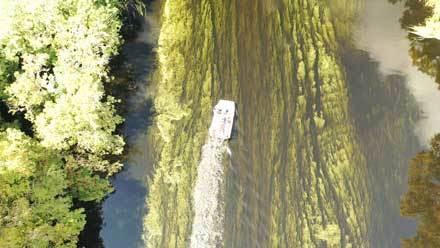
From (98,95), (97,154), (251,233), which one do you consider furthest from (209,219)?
(98,95)

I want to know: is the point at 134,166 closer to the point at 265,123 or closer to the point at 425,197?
the point at 265,123

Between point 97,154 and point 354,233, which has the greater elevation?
point 97,154

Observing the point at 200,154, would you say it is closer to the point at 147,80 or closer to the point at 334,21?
the point at 147,80

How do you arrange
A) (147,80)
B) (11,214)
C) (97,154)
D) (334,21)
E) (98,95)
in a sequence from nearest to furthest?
(11,214)
(98,95)
(97,154)
(147,80)
(334,21)

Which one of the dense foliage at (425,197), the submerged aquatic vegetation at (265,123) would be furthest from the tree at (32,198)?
the dense foliage at (425,197)

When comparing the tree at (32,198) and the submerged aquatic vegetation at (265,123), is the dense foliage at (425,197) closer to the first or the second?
the submerged aquatic vegetation at (265,123)

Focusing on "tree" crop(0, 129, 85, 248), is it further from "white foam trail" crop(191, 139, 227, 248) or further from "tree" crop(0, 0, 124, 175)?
"white foam trail" crop(191, 139, 227, 248)

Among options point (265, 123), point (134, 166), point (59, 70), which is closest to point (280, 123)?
point (265, 123)
